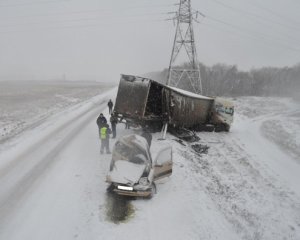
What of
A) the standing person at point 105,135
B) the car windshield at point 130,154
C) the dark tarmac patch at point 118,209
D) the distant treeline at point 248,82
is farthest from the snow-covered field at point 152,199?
the distant treeline at point 248,82

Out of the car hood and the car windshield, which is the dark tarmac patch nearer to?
the car hood

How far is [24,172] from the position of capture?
39.8ft

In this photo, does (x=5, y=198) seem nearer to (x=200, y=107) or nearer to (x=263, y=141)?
(x=200, y=107)

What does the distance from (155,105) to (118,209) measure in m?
10.2

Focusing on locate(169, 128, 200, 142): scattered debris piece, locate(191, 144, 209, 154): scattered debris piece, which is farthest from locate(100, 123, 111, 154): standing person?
locate(169, 128, 200, 142): scattered debris piece

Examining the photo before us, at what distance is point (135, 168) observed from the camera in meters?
10.1

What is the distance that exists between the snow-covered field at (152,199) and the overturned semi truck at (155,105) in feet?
4.69

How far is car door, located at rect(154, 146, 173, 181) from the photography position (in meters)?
10.4

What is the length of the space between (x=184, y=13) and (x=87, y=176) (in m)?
23.3

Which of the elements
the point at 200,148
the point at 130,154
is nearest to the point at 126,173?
the point at 130,154

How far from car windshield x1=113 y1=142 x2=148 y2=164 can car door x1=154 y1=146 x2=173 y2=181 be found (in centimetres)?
50

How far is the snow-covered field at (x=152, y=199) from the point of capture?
8.54 m

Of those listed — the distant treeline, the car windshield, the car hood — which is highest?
the car windshield

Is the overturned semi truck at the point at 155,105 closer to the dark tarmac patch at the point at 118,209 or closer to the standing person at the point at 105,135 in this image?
the standing person at the point at 105,135
